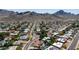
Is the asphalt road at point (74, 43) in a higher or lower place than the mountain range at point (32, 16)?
lower

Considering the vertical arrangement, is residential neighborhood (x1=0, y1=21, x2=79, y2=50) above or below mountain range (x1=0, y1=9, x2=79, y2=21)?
below

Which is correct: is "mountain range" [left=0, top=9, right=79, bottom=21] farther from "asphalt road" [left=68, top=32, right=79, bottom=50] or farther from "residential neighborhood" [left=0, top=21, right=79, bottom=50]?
"asphalt road" [left=68, top=32, right=79, bottom=50]

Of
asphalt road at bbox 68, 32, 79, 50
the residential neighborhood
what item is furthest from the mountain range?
asphalt road at bbox 68, 32, 79, 50

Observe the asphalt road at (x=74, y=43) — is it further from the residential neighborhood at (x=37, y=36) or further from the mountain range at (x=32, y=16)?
the mountain range at (x=32, y=16)

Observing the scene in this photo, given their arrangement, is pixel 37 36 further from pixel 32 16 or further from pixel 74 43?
pixel 74 43

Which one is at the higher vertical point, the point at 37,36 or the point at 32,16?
the point at 32,16

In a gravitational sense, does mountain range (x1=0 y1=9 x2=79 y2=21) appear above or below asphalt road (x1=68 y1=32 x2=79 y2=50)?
above

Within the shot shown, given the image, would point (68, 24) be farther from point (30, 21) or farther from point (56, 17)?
point (30, 21)

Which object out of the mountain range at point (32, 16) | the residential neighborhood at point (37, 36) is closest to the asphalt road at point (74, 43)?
the residential neighborhood at point (37, 36)

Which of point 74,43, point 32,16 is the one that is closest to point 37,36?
point 32,16
